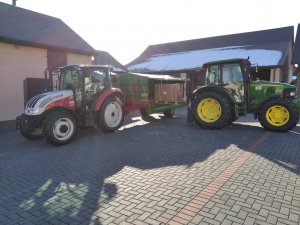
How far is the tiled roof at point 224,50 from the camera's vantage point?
1903 centimetres

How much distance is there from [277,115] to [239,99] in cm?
128

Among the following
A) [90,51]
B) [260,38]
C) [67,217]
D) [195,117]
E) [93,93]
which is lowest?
[67,217]

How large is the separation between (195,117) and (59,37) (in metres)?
8.51

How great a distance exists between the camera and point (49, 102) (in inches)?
298

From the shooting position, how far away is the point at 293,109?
815cm

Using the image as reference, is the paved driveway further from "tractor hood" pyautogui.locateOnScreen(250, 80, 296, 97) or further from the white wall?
the white wall

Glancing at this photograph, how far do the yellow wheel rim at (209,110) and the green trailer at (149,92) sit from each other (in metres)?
2.07

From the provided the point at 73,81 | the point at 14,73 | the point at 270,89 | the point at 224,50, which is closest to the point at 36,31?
the point at 14,73

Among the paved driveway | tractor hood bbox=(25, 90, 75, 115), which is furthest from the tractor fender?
the paved driveway

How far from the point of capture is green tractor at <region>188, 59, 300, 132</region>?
846 cm

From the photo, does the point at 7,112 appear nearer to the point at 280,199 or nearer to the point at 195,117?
the point at 195,117

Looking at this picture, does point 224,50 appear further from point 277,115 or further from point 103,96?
point 103,96

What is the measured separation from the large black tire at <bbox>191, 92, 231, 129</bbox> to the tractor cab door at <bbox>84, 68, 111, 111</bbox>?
3179mm

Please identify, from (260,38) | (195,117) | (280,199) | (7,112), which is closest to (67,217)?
(280,199)
